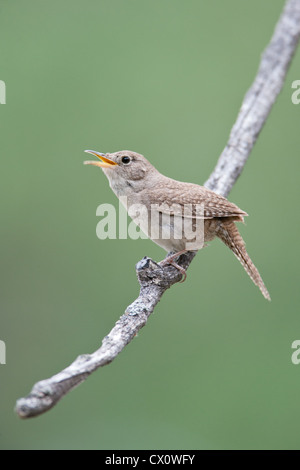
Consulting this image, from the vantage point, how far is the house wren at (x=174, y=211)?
283cm

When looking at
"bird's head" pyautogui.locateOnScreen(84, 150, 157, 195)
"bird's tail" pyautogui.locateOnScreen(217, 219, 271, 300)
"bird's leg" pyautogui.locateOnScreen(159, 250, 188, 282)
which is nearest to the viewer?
"bird's leg" pyautogui.locateOnScreen(159, 250, 188, 282)

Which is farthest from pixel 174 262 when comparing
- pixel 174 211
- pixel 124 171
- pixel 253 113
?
pixel 253 113

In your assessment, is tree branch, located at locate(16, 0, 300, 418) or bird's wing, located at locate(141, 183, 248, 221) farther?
tree branch, located at locate(16, 0, 300, 418)

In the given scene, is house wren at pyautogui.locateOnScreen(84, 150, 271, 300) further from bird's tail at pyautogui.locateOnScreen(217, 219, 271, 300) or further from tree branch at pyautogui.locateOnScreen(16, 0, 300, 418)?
tree branch at pyautogui.locateOnScreen(16, 0, 300, 418)

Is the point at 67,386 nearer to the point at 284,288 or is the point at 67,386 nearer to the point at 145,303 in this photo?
the point at 145,303

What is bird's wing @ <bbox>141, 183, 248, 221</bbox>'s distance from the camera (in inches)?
111

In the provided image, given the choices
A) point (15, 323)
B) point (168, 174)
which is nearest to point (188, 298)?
point (168, 174)

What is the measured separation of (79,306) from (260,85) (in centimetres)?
176

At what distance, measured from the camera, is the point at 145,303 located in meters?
2.30

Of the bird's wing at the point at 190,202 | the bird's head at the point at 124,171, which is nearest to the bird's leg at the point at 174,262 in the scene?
the bird's wing at the point at 190,202

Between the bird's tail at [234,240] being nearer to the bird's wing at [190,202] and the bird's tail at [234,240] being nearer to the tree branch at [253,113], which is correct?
the bird's wing at [190,202]

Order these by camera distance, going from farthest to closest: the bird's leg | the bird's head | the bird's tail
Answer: the bird's head < the bird's tail < the bird's leg

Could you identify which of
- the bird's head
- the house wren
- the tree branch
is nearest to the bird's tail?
the house wren

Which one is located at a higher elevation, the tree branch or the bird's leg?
the tree branch
